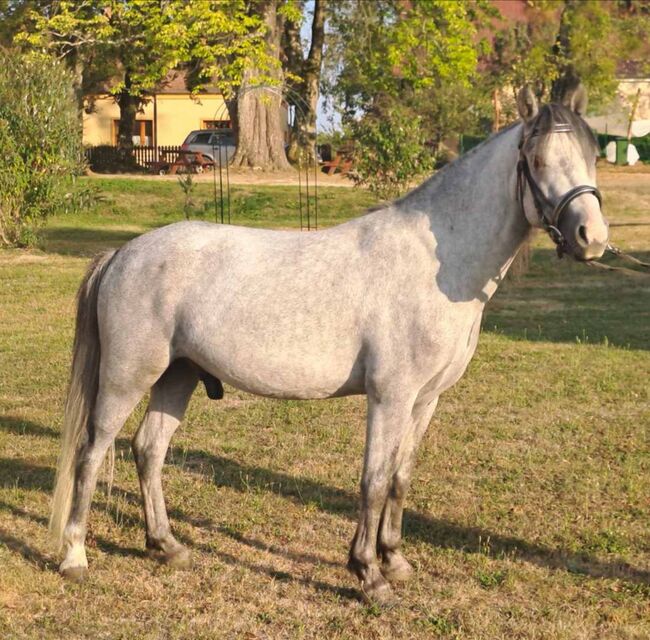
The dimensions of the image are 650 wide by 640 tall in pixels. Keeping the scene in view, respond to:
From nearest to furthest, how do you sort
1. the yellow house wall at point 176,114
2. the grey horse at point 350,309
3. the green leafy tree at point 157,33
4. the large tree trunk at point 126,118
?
the grey horse at point 350,309 < the green leafy tree at point 157,33 < the large tree trunk at point 126,118 < the yellow house wall at point 176,114

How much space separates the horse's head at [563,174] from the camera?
433cm

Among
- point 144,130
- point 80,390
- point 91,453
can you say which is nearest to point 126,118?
point 144,130

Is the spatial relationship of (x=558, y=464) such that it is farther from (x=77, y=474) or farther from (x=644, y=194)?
(x=644, y=194)

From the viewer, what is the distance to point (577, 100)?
4.62 metres

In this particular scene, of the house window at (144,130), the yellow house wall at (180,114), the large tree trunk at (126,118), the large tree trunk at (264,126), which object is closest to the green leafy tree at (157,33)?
the large tree trunk at (264,126)

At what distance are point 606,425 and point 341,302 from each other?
4.24m

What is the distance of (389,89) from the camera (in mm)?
34812

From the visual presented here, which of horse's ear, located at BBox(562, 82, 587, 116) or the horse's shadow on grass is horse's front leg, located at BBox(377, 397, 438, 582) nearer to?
the horse's shadow on grass

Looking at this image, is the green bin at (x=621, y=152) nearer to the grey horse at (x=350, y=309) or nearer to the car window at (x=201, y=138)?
the car window at (x=201, y=138)

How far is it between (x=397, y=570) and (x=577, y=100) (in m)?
2.57

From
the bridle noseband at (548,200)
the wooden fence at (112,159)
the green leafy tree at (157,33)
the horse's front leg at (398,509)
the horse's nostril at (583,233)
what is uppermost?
the green leafy tree at (157,33)

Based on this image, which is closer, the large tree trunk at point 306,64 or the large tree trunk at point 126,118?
the large tree trunk at point 306,64

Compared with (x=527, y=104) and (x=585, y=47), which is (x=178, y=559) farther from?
(x=585, y=47)

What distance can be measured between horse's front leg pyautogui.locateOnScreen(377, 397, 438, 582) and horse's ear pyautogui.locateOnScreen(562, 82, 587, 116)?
5.39 feet
